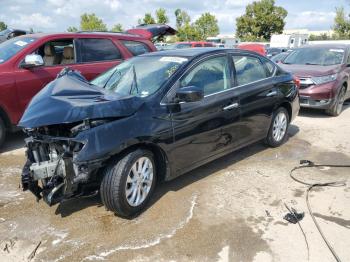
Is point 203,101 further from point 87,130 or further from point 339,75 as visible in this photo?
point 339,75

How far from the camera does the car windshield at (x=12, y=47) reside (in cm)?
585

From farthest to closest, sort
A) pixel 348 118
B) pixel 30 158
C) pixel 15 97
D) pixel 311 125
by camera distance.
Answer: pixel 348 118, pixel 311 125, pixel 15 97, pixel 30 158

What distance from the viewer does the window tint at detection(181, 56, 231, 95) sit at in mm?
4320

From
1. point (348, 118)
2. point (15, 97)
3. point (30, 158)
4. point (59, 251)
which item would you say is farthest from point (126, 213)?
point (348, 118)

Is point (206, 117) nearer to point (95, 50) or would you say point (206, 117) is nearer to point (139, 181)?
point (139, 181)

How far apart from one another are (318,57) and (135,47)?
15.3ft

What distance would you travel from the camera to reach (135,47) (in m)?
7.32

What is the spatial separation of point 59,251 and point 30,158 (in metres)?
1.07

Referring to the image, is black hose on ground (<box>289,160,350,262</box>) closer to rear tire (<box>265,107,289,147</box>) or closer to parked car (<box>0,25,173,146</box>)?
rear tire (<box>265,107,289,147</box>)

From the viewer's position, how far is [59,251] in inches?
126

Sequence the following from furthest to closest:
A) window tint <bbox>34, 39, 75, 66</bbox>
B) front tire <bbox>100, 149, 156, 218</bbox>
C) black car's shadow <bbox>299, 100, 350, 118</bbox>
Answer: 1. black car's shadow <bbox>299, 100, 350, 118</bbox>
2. window tint <bbox>34, 39, 75, 66</bbox>
3. front tire <bbox>100, 149, 156, 218</bbox>

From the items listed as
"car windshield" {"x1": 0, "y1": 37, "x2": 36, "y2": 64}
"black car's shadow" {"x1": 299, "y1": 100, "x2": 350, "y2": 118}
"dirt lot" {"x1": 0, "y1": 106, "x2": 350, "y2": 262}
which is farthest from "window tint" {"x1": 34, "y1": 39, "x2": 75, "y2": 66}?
"black car's shadow" {"x1": 299, "y1": 100, "x2": 350, "y2": 118}

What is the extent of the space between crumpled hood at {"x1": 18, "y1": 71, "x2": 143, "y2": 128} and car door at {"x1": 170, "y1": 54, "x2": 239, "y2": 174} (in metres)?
0.63


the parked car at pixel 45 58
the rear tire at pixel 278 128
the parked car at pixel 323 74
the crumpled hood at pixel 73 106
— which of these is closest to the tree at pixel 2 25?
the parked car at pixel 45 58
